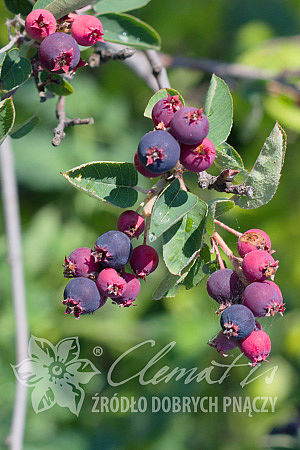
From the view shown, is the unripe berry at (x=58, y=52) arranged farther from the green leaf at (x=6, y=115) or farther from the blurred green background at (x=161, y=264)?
the blurred green background at (x=161, y=264)

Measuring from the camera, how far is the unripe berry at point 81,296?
1043 mm

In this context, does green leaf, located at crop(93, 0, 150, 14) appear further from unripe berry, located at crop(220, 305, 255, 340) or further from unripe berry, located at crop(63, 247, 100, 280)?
unripe berry, located at crop(220, 305, 255, 340)

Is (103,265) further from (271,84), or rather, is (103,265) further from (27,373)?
(271,84)

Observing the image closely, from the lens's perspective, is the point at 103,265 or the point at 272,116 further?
the point at 272,116

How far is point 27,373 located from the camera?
78.3 inches

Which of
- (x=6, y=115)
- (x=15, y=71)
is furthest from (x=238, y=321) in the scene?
(x=15, y=71)

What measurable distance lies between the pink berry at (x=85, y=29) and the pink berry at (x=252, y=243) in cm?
57

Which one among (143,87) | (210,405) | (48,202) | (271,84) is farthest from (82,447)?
(143,87)

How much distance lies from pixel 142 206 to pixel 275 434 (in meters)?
2.04

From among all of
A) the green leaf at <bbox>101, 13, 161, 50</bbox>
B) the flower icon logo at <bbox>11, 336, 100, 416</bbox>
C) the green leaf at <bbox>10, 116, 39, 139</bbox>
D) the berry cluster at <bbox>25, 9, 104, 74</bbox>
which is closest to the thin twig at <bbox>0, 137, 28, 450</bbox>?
the flower icon logo at <bbox>11, 336, 100, 416</bbox>

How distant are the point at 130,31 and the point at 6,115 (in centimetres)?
54

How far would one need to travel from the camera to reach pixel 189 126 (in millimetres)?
976

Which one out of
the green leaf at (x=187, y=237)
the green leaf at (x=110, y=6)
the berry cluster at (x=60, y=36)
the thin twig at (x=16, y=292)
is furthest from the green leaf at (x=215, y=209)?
the thin twig at (x=16, y=292)

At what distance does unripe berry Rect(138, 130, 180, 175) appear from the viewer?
0.95 metres
